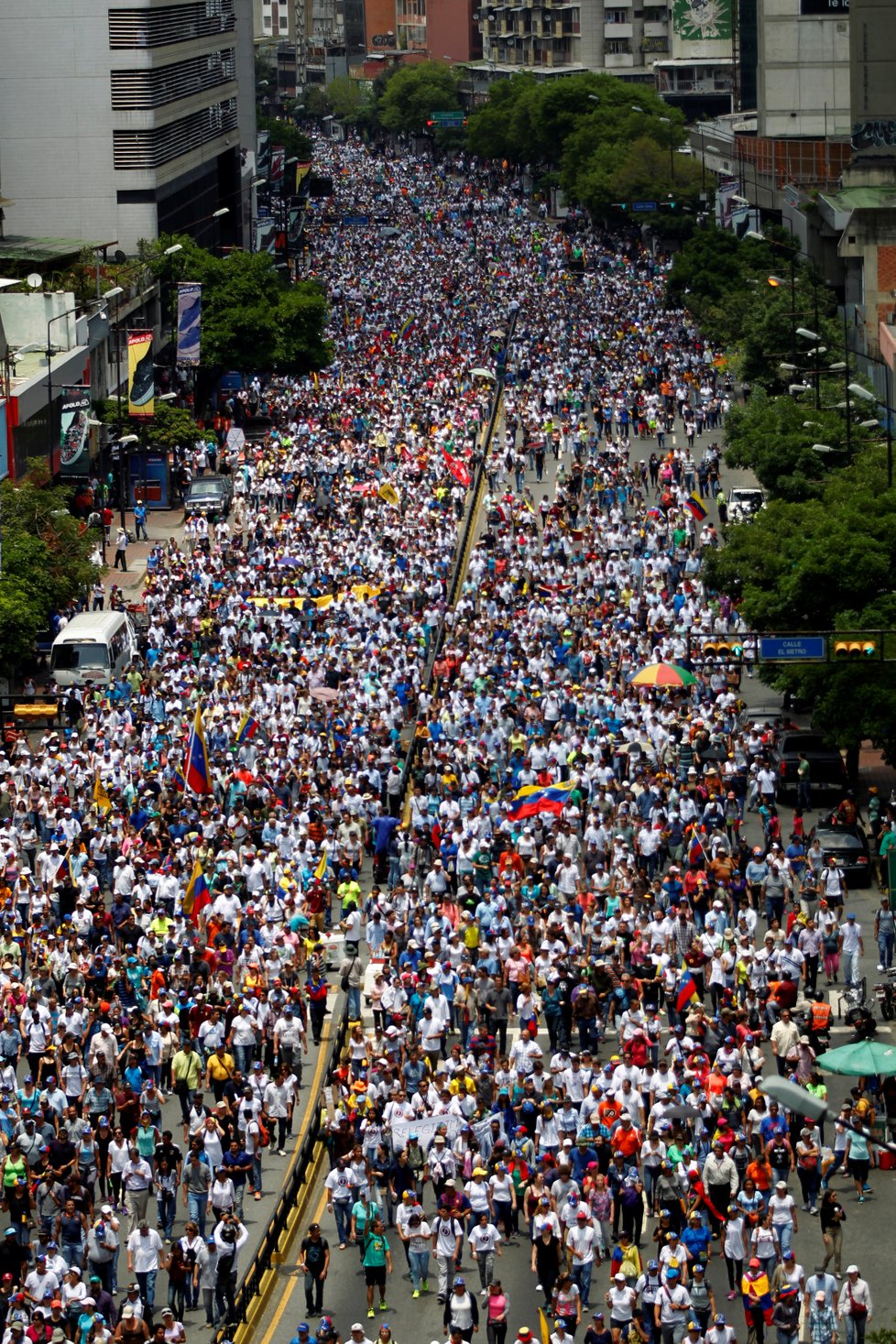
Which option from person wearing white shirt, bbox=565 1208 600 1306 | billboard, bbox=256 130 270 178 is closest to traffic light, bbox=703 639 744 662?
person wearing white shirt, bbox=565 1208 600 1306

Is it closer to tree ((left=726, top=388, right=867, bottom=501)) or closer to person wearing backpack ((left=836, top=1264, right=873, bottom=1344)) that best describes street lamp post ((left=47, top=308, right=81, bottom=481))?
tree ((left=726, top=388, right=867, bottom=501))

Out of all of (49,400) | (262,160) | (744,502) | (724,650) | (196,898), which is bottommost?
(744,502)

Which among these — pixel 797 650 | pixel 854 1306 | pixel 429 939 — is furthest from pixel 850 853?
pixel 854 1306

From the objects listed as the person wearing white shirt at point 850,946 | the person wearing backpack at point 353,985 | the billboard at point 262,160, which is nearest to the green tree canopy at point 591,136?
the billboard at point 262,160

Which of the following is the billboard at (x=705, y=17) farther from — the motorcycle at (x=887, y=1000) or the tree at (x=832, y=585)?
the motorcycle at (x=887, y=1000)

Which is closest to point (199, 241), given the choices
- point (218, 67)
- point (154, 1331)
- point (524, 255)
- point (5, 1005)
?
point (218, 67)

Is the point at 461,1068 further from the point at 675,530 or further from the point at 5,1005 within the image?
the point at 675,530

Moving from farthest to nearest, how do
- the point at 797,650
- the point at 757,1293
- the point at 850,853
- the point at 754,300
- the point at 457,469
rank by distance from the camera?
the point at 754,300
the point at 457,469
the point at 797,650
the point at 850,853
the point at 757,1293

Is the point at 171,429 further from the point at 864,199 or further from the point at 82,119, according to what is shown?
the point at 864,199
